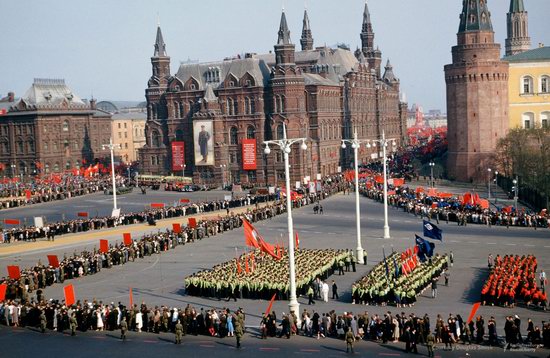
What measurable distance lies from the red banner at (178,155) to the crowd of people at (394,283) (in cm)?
6892

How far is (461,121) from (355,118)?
27159mm

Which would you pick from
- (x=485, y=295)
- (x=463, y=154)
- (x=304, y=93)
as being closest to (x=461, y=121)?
(x=463, y=154)

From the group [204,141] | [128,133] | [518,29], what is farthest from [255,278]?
[518,29]

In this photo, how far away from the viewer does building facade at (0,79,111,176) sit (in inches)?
4744

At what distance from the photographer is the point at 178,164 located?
107188 mm

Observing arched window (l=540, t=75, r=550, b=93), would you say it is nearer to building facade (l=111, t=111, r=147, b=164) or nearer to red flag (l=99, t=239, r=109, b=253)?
red flag (l=99, t=239, r=109, b=253)

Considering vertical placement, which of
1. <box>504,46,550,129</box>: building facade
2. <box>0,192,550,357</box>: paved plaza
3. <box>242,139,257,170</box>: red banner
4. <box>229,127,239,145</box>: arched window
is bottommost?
<box>0,192,550,357</box>: paved plaza

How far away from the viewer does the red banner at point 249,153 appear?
99.9m

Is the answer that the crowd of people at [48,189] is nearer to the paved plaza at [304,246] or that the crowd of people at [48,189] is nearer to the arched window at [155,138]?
the arched window at [155,138]

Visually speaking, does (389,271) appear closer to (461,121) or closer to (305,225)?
(305,225)

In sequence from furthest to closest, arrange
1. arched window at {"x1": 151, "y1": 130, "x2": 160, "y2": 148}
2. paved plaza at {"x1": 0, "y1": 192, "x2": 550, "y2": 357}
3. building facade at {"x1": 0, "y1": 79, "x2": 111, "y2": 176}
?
building facade at {"x1": 0, "y1": 79, "x2": 111, "y2": 176}
arched window at {"x1": 151, "y1": 130, "x2": 160, "y2": 148}
paved plaza at {"x1": 0, "y1": 192, "x2": 550, "y2": 357}

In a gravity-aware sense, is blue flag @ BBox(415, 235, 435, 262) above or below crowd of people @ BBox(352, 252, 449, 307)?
above

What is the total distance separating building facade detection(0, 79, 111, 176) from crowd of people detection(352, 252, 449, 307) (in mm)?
89630

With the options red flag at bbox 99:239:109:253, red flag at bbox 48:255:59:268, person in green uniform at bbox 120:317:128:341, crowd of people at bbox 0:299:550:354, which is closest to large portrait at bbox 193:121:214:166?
red flag at bbox 99:239:109:253
